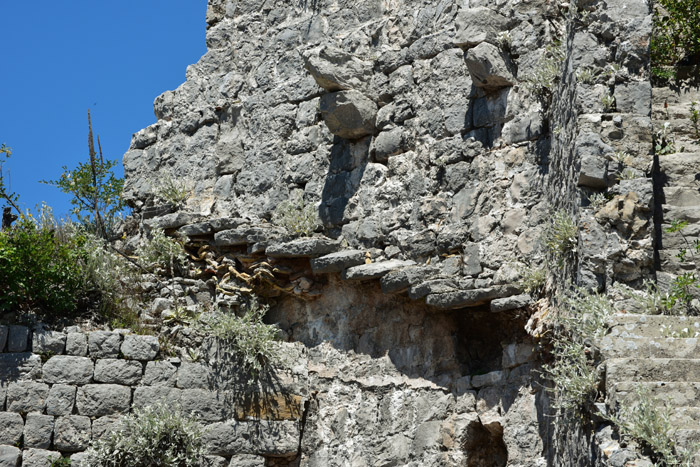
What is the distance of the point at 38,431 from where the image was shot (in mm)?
9586

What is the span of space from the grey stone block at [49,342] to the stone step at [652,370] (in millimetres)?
5073

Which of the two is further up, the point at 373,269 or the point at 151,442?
the point at 373,269

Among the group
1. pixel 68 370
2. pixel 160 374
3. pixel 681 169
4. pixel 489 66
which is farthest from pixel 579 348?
pixel 68 370

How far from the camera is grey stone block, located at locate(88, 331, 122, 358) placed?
1004cm

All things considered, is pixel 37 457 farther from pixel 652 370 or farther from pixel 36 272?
pixel 652 370

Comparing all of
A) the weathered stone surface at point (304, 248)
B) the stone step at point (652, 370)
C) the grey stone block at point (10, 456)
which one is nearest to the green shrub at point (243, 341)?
the weathered stone surface at point (304, 248)

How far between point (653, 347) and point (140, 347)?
481 centimetres

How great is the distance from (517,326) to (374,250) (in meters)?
1.70

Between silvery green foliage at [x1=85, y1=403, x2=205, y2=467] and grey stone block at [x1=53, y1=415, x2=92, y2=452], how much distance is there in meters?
0.11

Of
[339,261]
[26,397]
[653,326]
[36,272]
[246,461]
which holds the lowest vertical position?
[246,461]

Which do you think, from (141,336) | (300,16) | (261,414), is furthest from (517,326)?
(300,16)

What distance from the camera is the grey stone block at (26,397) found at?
9.64 m

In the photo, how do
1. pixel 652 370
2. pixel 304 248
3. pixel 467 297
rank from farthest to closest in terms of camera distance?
1. pixel 304 248
2. pixel 467 297
3. pixel 652 370

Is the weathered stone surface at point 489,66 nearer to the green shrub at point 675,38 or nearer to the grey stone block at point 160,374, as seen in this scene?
the green shrub at point 675,38
